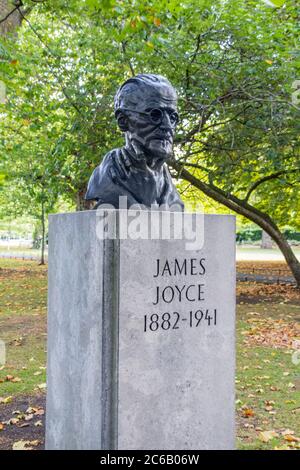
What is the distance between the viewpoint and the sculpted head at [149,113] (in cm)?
423

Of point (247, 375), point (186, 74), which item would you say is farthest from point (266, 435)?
point (186, 74)

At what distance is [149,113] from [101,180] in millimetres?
706

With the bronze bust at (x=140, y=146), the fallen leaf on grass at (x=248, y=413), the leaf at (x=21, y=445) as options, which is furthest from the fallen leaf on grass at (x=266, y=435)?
the bronze bust at (x=140, y=146)

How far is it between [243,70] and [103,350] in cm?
738

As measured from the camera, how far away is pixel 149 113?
13.8 ft

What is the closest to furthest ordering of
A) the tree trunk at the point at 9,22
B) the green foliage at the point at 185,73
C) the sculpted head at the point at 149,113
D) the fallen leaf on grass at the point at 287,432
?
A: the sculpted head at the point at 149,113 → the fallen leaf on grass at the point at 287,432 → the green foliage at the point at 185,73 → the tree trunk at the point at 9,22

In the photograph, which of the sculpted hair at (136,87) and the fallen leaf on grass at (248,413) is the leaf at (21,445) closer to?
the fallen leaf on grass at (248,413)

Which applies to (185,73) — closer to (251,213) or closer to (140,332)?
(251,213)

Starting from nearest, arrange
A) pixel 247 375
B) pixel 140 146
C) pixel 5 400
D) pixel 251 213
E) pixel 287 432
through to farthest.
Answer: pixel 140 146, pixel 287 432, pixel 5 400, pixel 247 375, pixel 251 213

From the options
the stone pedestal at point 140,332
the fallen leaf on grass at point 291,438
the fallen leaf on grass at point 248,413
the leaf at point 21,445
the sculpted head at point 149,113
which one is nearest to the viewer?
the stone pedestal at point 140,332

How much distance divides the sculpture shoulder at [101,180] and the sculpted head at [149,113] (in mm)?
292

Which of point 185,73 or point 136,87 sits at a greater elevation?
point 185,73
